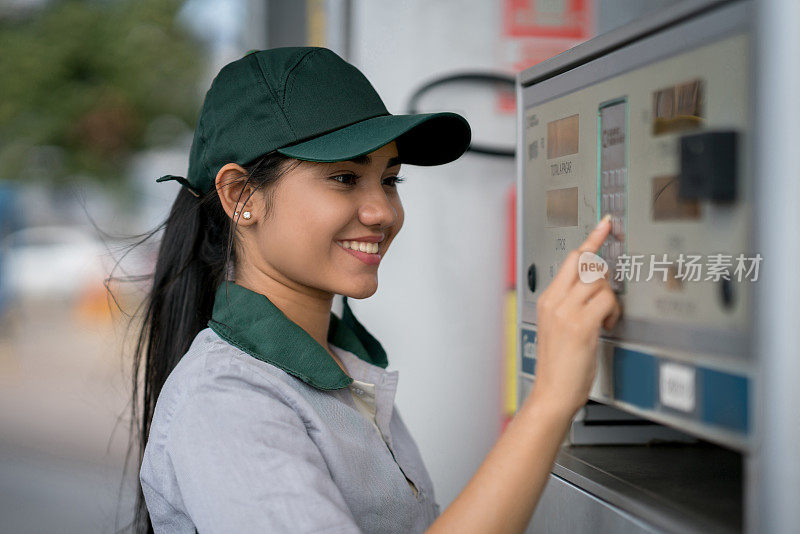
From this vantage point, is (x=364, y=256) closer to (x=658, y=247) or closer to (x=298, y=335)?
(x=298, y=335)

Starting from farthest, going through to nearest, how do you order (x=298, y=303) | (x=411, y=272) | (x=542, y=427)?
(x=411, y=272) → (x=298, y=303) → (x=542, y=427)

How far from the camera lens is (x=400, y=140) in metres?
1.19

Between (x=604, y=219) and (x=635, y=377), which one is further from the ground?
(x=604, y=219)

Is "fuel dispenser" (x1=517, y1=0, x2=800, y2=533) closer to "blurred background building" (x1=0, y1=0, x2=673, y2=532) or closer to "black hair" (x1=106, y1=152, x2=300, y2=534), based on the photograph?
"black hair" (x1=106, y1=152, x2=300, y2=534)

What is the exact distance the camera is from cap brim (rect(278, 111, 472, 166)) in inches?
39.8

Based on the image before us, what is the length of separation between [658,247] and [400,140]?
491 mm

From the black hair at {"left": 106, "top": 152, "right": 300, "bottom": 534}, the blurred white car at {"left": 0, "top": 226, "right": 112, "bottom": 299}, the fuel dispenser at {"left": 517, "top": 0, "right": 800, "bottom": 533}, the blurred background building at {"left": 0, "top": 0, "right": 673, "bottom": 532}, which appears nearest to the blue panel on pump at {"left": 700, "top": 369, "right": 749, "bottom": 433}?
the fuel dispenser at {"left": 517, "top": 0, "right": 800, "bottom": 533}

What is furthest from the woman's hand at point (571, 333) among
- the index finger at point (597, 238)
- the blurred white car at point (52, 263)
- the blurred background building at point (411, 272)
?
the blurred white car at point (52, 263)

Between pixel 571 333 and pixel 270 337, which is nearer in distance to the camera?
pixel 571 333

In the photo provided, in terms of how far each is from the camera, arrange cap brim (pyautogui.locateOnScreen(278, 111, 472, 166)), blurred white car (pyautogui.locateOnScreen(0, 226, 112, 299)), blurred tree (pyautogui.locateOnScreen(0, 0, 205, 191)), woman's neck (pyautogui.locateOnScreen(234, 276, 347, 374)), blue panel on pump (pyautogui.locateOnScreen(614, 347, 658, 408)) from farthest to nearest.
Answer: blurred white car (pyautogui.locateOnScreen(0, 226, 112, 299)) < blurred tree (pyautogui.locateOnScreen(0, 0, 205, 191)) < woman's neck (pyautogui.locateOnScreen(234, 276, 347, 374)) < cap brim (pyautogui.locateOnScreen(278, 111, 472, 166)) < blue panel on pump (pyautogui.locateOnScreen(614, 347, 658, 408))

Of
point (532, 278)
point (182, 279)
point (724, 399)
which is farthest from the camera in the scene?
point (182, 279)

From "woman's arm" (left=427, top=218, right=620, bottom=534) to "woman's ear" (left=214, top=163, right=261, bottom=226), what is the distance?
1.52ft

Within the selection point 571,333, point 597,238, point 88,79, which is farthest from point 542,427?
point 88,79

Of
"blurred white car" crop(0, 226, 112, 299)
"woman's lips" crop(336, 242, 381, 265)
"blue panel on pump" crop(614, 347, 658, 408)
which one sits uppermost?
"woman's lips" crop(336, 242, 381, 265)
